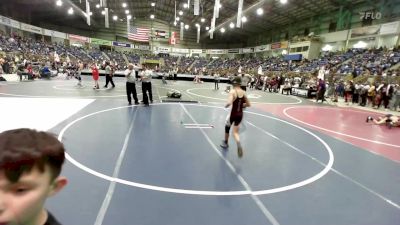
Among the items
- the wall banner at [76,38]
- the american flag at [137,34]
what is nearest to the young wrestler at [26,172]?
the american flag at [137,34]

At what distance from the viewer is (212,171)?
15.6 feet

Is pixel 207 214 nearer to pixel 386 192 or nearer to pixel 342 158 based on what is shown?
pixel 386 192

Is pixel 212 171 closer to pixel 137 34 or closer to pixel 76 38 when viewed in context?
pixel 137 34

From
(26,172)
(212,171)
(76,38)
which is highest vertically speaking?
(76,38)

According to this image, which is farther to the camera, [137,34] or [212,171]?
[137,34]

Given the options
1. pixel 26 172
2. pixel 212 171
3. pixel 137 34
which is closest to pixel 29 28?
pixel 137 34

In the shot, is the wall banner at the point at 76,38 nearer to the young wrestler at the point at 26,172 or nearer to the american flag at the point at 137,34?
the american flag at the point at 137,34

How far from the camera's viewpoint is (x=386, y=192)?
4.38 meters

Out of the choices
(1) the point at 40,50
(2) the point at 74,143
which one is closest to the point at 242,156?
(2) the point at 74,143

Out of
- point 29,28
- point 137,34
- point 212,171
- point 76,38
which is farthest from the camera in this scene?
point 76,38

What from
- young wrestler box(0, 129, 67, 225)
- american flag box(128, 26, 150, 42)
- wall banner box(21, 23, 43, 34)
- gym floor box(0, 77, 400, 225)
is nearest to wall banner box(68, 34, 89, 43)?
wall banner box(21, 23, 43, 34)

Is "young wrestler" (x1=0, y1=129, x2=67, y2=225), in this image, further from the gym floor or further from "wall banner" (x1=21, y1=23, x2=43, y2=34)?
"wall banner" (x1=21, y1=23, x2=43, y2=34)

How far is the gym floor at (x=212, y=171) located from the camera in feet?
11.3

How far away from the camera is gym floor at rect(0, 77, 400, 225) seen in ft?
11.3
